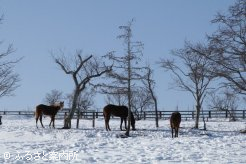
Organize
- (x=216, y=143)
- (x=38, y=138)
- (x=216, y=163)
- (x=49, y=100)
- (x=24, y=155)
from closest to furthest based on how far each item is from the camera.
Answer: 1. (x=216, y=163)
2. (x=24, y=155)
3. (x=216, y=143)
4. (x=38, y=138)
5. (x=49, y=100)

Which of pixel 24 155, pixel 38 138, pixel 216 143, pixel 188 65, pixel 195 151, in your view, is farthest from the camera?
pixel 188 65

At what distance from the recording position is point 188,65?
32.7 metres

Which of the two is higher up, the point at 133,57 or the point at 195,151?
the point at 133,57

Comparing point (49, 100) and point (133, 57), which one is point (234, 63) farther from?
point (49, 100)

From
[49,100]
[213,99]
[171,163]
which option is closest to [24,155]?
[171,163]

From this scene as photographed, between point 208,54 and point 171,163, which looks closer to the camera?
point 171,163

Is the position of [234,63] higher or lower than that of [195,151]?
higher

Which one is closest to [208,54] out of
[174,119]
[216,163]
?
[174,119]

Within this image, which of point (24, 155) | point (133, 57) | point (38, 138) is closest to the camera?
point (24, 155)

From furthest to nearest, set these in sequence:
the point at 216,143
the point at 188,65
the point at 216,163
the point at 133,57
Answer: the point at 188,65 → the point at 133,57 → the point at 216,143 → the point at 216,163

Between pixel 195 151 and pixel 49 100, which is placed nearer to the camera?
pixel 195 151

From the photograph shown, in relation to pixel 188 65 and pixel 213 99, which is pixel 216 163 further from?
pixel 213 99

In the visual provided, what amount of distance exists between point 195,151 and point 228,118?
31608 mm

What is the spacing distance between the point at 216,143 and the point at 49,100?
184 ft
